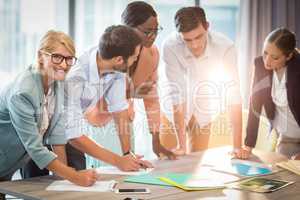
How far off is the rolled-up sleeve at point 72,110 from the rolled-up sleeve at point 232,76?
3.26 feet

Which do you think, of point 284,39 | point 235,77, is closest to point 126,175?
point 235,77

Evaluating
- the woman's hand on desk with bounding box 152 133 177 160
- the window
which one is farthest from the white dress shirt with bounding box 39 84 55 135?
the window

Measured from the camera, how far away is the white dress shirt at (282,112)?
3246mm

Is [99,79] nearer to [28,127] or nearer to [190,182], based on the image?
[28,127]

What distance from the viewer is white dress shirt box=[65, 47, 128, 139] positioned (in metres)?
2.49

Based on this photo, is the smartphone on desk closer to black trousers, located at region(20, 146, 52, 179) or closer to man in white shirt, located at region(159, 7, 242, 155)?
black trousers, located at region(20, 146, 52, 179)

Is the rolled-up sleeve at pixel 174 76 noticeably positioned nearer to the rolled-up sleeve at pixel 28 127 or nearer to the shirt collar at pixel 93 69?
the shirt collar at pixel 93 69

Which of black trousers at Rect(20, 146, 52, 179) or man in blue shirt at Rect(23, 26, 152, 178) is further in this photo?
black trousers at Rect(20, 146, 52, 179)

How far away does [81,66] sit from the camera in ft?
8.60

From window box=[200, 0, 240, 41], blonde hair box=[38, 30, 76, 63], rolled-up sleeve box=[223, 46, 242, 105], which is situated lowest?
rolled-up sleeve box=[223, 46, 242, 105]

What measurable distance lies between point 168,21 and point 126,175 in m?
2.76

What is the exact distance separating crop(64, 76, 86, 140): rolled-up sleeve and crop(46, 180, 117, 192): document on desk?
310 millimetres

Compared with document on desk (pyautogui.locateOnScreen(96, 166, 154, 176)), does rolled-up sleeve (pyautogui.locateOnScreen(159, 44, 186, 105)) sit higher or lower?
higher

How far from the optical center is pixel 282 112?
330 cm
